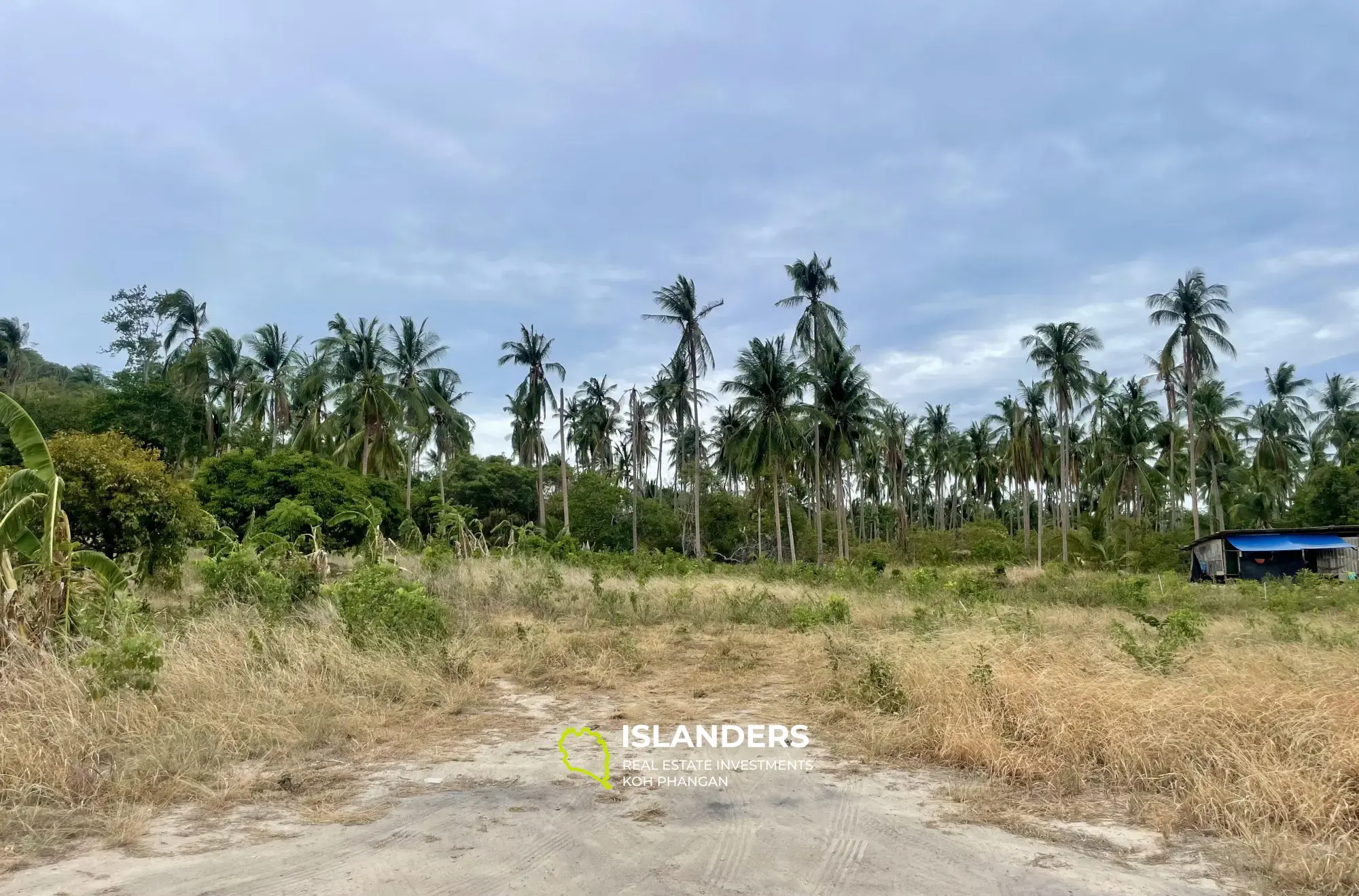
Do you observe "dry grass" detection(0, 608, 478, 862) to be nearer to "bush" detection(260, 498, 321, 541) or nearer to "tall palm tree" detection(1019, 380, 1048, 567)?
"bush" detection(260, 498, 321, 541)

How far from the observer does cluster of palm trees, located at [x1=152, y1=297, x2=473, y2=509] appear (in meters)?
32.1

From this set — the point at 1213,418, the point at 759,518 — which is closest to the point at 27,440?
the point at 759,518

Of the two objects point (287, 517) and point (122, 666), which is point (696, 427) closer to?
point (287, 517)

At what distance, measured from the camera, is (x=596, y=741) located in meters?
6.06

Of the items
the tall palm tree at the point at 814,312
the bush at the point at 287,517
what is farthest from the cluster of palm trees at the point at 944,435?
the bush at the point at 287,517

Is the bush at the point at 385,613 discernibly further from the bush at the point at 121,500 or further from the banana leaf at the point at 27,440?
the bush at the point at 121,500

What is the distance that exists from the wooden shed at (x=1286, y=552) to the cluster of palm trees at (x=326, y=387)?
29502 millimetres

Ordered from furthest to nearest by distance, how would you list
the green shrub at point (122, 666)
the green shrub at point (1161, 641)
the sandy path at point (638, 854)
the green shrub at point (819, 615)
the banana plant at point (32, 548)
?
the green shrub at point (819, 615), the green shrub at point (1161, 641), the banana plant at point (32, 548), the green shrub at point (122, 666), the sandy path at point (638, 854)

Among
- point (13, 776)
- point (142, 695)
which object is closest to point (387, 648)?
point (142, 695)

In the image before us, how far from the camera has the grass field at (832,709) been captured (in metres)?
4.17

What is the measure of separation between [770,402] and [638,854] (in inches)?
1167

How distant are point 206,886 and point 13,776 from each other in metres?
1.93

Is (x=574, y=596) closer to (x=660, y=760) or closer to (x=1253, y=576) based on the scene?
(x=660, y=760)

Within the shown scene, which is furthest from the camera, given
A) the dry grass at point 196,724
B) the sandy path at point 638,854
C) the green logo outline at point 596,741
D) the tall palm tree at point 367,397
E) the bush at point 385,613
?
the tall palm tree at point 367,397
